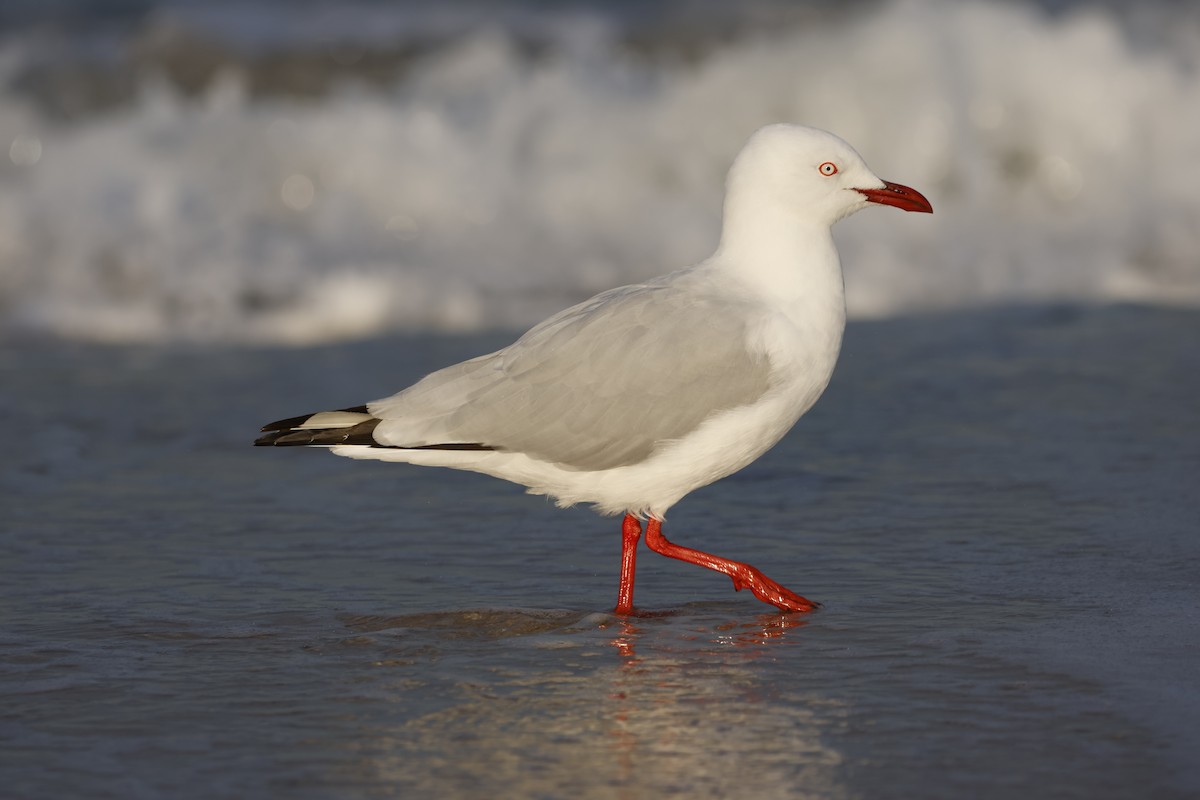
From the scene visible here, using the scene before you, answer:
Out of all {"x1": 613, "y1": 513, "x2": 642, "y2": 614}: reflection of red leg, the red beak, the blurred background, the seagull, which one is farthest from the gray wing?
the blurred background

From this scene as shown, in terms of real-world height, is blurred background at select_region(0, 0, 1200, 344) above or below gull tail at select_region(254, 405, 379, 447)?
above

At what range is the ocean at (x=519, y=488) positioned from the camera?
3941 mm

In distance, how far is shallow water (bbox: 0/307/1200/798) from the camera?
3730mm

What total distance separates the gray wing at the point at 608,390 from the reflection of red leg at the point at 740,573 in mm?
362

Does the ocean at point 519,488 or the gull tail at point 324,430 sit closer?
the ocean at point 519,488

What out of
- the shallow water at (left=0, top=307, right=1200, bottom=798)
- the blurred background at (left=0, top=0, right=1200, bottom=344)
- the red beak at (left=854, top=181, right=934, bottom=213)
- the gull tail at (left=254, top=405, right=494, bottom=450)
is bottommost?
the shallow water at (left=0, top=307, right=1200, bottom=798)

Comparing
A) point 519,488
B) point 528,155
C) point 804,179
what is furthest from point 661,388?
point 528,155

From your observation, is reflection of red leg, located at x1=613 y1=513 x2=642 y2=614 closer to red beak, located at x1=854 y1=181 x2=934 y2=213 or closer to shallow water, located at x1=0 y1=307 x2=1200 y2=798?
shallow water, located at x1=0 y1=307 x2=1200 y2=798

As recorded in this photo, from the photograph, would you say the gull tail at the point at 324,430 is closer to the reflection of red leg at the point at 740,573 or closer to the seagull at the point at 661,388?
the seagull at the point at 661,388

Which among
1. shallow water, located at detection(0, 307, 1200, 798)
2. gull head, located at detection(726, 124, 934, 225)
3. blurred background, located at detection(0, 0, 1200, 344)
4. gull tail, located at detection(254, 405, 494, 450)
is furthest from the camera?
blurred background, located at detection(0, 0, 1200, 344)

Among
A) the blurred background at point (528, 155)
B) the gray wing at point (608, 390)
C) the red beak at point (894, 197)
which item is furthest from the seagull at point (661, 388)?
the blurred background at point (528, 155)

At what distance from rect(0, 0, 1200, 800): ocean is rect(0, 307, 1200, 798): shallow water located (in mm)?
18

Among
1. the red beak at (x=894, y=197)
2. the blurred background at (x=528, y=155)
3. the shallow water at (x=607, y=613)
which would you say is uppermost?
the blurred background at (x=528, y=155)

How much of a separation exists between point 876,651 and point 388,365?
15.5ft
